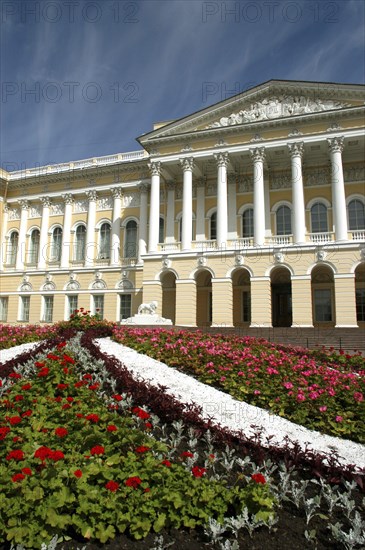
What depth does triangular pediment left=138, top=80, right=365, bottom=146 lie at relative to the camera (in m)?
26.0

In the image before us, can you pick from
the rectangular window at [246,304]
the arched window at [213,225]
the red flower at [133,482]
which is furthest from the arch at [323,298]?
the red flower at [133,482]

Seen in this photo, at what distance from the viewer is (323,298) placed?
28234mm

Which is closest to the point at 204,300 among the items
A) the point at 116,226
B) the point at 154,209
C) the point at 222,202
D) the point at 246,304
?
the point at 246,304

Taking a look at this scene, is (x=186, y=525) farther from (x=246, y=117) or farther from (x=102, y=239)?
(x=102, y=239)

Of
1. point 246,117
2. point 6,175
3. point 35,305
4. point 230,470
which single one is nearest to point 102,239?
point 35,305

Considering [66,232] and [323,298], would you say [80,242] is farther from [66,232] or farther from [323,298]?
[323,298]

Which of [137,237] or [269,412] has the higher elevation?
[137,237]

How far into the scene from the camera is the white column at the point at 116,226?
3394 cm

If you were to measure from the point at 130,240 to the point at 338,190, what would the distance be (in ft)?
53.3

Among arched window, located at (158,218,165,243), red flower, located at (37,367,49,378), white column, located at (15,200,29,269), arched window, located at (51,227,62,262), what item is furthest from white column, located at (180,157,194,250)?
red flower, located at (37,367,49,378)

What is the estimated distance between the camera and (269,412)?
7668 mm

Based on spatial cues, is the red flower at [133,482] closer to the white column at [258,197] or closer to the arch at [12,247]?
the white column at [258,197]

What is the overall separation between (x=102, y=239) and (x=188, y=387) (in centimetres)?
2807

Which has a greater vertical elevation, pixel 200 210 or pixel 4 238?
pixel 200 210
